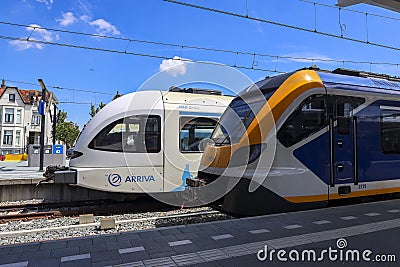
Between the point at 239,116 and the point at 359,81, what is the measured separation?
9.19 ft

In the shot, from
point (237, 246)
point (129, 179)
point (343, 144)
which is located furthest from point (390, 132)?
point (129, 179)

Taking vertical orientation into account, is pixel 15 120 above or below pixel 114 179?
above

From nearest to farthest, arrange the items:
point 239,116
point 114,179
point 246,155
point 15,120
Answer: point 246,155 → point 239,116 → point 114,179 → point 15,120

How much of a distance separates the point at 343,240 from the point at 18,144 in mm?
47615

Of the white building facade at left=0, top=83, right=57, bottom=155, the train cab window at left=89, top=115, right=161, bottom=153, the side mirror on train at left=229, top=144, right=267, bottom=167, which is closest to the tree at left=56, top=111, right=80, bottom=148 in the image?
the white building facade at left=0, top=83, right=57, bottom=155

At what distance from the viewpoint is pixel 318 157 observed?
5.84 metres

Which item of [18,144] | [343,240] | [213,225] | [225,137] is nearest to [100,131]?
[225,137]

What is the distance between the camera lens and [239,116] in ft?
21.0

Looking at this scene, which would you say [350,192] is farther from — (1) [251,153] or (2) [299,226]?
(1) [251,153]

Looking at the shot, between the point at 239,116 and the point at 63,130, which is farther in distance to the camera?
the point at 63,130

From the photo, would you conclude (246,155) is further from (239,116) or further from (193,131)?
(193,131)

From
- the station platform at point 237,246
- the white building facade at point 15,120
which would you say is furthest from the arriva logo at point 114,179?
the white building facade at point 15,120

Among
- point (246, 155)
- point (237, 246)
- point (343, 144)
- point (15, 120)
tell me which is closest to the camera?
point (237, 246)

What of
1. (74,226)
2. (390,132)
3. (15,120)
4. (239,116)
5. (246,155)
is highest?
(15,120)
